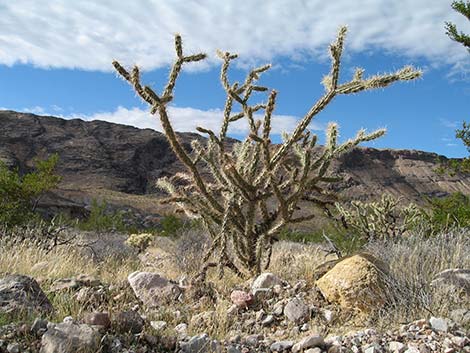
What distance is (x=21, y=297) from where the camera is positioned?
423 cm

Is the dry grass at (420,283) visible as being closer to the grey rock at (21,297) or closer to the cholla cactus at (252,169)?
the cholla cactus at (252,169)

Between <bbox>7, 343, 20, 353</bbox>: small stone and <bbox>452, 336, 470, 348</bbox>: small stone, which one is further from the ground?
<bbox>452, 336, 470, 348</bbox>: small stone

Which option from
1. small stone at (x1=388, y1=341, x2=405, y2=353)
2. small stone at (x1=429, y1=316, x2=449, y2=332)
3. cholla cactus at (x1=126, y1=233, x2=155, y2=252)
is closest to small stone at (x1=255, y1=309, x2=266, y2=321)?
small stone at (x1=388, y1=341, x2=405, y2=353)

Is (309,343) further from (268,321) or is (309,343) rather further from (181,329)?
(181,329)

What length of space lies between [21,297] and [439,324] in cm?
344

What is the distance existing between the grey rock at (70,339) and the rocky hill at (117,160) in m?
66.2

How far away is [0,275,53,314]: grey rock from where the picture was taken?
4.06 meters

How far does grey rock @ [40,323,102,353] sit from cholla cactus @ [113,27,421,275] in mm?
2659

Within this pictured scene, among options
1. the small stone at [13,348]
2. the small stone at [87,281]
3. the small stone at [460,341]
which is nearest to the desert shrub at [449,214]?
the small stone at [460,341]

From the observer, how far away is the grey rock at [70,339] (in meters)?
3.27

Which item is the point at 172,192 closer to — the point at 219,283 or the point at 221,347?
the point at 219,283

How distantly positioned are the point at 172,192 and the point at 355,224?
598 centimetres

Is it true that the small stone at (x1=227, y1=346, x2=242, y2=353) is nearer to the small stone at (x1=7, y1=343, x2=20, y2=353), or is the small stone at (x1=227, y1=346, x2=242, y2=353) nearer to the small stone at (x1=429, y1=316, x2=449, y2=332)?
the small stone at (x1=7, y1=343, x2=20, y2=353)

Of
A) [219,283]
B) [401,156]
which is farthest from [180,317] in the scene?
[401,156]
